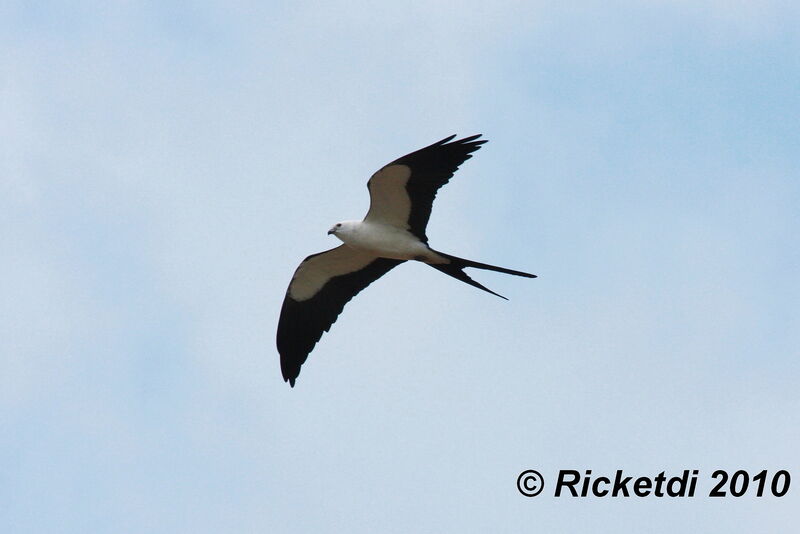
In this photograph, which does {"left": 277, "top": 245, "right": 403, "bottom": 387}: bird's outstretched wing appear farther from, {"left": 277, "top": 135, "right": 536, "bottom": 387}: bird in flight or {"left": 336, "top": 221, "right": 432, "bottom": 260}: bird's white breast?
{"left": 336, "top": 221, "right": 432, "bottom": 260}: bird's white breast

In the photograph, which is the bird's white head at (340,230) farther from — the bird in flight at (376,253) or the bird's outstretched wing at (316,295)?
the bird's outstretched wing at (316,295)

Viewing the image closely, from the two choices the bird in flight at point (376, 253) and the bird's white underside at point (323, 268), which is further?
the bird's white underside at point (323, 268)

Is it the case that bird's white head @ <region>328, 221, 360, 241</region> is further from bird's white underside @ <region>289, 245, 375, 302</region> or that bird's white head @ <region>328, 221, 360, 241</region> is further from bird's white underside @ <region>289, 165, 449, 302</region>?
bird's white underside @ <region>289, 245, 375, 302</region>

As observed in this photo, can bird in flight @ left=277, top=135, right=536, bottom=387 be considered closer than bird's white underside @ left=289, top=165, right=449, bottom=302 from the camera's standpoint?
Yes

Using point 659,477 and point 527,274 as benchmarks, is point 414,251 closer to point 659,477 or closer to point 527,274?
point 527,274

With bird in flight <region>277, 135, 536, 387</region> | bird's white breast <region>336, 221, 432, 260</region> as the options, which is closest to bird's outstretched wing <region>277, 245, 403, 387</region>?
bird in flight <region>277, 135, 536, 387</region>

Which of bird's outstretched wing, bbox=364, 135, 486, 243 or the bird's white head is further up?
bird's outstretched wing, bbox=364, 135, 486, 243

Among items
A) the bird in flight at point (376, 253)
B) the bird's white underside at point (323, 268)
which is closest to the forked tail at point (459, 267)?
the bird in flight at point (376, 253)

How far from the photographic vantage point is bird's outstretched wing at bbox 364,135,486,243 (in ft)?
40.9

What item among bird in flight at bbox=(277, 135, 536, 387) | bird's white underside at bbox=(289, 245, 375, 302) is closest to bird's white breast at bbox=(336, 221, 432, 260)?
bird in flight at bbox=(277, 135, 536, 387)

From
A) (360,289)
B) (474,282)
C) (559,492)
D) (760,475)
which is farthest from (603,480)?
(360,289)

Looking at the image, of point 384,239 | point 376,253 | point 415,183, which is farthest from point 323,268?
point 415,183

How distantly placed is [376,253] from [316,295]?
105 centimetres

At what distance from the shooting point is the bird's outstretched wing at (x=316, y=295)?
13.7 metres
